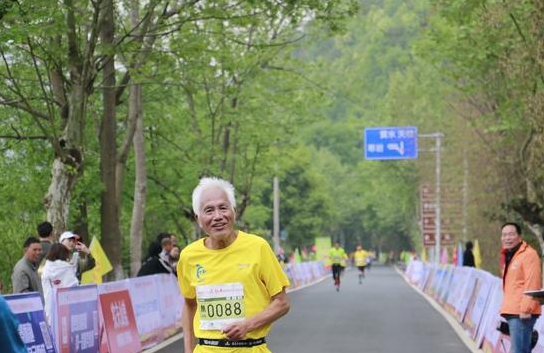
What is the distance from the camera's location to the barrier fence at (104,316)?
41.1ft

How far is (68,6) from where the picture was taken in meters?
19.2

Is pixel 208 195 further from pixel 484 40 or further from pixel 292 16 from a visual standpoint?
pixel 484 40

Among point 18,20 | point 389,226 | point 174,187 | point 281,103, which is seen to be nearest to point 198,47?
point 18,20

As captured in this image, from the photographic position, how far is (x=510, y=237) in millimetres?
12469

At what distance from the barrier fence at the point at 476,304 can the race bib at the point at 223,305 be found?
6.73m

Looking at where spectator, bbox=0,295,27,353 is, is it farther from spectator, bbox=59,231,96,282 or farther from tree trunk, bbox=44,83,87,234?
tree trunk, bbox=44,83,87,234

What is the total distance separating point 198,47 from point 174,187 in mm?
15551

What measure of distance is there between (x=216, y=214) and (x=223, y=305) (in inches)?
19.6

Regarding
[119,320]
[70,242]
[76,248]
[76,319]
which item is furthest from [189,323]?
[119,320]

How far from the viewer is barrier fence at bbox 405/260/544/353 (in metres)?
17.2

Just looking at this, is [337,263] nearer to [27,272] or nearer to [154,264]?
[154,264]

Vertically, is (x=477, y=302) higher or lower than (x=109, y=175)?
lower

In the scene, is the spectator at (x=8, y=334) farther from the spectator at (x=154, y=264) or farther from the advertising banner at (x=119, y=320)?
the spectator at (x=154, y=264)

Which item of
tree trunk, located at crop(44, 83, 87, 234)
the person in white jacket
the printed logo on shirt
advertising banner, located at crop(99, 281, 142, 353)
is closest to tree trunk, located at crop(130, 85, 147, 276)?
tree trunk, located at crop(44, 83, 87, 234)
